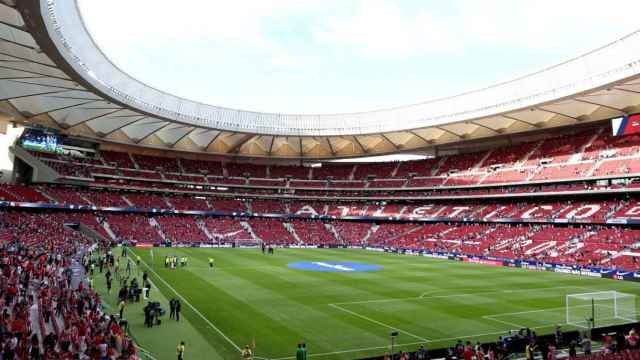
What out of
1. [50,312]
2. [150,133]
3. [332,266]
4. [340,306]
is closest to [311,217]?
[150,133]

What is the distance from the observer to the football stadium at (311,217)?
749 inches

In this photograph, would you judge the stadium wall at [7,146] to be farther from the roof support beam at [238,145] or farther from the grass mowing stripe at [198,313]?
the grass mowing stripe at [198,313]

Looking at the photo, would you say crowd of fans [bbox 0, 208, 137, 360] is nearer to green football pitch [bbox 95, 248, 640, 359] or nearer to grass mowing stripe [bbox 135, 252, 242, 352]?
green football pitch [bbox 95, 248, 640, 359]

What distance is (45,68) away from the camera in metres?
34.9

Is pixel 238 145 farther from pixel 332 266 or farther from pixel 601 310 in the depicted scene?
pixel 601 310

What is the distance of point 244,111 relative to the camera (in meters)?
66.5

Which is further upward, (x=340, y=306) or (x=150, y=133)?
(x=150, y=133)

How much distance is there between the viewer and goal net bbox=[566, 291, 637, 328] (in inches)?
851

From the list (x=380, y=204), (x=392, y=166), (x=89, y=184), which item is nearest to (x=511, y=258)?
(x=380, y=204)

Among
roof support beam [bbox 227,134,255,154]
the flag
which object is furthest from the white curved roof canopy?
the flag

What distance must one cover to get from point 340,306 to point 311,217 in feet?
160

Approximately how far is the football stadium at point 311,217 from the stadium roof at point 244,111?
0.82ft

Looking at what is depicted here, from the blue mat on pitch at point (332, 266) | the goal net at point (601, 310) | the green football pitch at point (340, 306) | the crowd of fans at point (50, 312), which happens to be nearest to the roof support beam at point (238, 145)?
the blue mat on pitch at point (332, 266)

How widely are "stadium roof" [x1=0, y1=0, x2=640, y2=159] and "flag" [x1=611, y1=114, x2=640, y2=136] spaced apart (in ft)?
5.70
